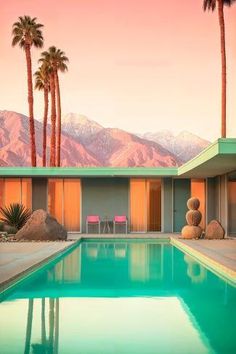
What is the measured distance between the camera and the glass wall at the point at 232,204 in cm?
2322

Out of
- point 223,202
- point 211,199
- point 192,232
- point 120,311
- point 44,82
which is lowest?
point 120,311

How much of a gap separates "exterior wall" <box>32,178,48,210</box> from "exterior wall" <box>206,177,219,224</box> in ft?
21.4

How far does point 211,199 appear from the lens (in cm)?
2528

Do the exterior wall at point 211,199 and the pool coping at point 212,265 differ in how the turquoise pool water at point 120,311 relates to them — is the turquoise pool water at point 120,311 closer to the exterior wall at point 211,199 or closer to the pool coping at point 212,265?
the pool coping at point 212,265

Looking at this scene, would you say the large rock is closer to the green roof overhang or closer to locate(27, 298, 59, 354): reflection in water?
the green roof overhang

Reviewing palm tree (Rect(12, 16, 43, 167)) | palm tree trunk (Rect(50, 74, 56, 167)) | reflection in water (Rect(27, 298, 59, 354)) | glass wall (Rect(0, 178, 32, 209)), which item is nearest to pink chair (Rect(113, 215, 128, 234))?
glass wall (Rect(0, 178, 32, 209))

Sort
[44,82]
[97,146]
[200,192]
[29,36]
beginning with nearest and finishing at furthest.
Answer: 1. [200,192]
2. [29,36]
3. [44,82]
4. [97,146]

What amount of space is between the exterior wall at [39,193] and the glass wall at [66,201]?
22 cm

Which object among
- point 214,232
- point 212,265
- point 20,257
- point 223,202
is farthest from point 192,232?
point 20,257

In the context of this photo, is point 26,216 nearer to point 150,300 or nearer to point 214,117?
point 150,300

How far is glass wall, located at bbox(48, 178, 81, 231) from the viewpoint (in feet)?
83.0

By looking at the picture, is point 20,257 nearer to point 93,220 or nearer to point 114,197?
point 93,220

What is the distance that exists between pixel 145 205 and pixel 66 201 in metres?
3.18

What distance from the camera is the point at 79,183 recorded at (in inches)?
1003
